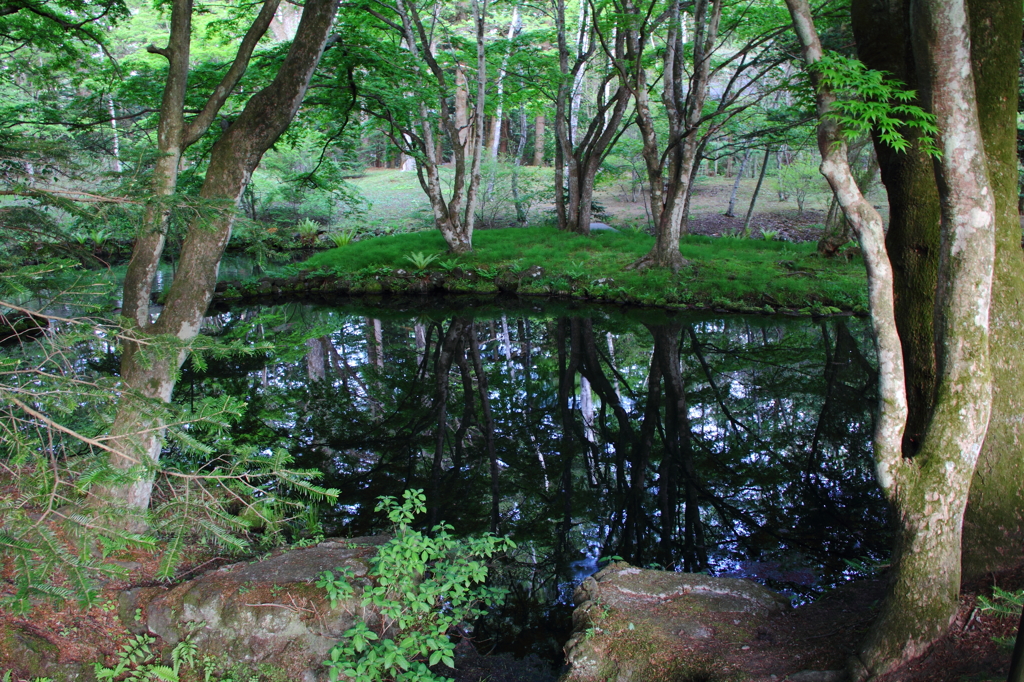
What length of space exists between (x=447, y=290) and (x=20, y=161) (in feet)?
41.4

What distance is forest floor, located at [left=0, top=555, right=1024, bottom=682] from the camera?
8.31ft

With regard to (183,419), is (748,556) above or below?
below

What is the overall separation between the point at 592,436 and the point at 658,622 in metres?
3.72

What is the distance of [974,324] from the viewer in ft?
8.49

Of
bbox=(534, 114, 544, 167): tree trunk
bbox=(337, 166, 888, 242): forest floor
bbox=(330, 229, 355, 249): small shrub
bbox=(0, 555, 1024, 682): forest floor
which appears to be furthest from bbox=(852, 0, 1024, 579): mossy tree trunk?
bbox=(534, 114, 544, 167): tree trunk

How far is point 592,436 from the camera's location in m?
7.02

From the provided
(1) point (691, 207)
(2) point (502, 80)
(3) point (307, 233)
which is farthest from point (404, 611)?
(1) point (691, 207)

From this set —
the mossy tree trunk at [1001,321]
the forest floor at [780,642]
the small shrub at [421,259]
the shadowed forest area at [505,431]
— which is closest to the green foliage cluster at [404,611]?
the shadowed forest area at [505,431]

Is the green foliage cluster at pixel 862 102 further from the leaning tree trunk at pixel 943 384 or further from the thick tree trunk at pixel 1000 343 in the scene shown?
the thick tree trunk at pixel 1000 343

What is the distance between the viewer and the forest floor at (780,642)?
2533 millimetres

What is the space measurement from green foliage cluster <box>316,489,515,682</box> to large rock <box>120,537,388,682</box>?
11cm

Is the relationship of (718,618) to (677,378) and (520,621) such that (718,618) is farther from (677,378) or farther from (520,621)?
(677,378)

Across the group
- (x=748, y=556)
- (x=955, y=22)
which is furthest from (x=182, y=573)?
Answer: (x=955, y=22)

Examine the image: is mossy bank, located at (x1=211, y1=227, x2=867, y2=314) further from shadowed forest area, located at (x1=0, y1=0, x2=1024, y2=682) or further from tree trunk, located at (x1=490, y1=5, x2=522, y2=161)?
tree trunk, located at (x1=490, y1=5, x2=522, y2=161)
